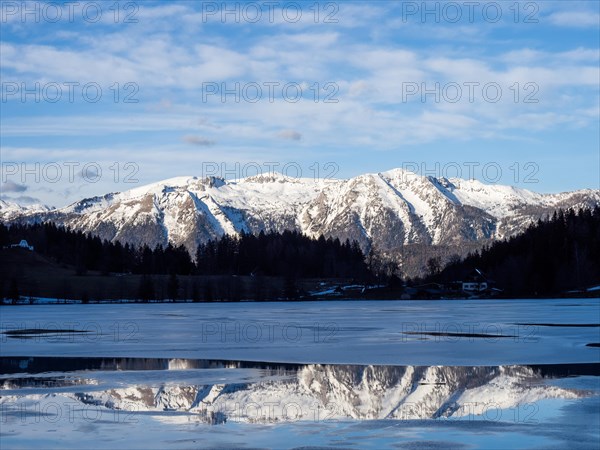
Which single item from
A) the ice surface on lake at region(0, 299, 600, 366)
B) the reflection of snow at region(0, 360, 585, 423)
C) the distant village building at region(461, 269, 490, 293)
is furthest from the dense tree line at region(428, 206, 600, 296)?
the reflection of snow at region(0, 360, 585, 423)

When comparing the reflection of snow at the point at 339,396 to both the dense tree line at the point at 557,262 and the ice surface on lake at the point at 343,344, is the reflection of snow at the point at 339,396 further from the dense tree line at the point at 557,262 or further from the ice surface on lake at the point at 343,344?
the dense tree line at the point at 557,262

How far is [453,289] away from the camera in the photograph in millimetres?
197750

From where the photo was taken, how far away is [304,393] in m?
24.8

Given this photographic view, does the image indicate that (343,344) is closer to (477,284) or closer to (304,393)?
(304,393)

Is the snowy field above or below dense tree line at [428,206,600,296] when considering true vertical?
below

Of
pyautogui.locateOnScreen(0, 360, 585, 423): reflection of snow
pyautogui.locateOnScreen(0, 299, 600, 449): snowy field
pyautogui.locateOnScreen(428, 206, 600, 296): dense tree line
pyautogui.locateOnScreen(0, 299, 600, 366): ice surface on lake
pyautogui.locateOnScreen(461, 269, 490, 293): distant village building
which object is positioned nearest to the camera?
pyautogui.locateOnScreen(0, 299, 600, 449): snowy field

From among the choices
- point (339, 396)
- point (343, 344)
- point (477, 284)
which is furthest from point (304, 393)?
point (477, 284)

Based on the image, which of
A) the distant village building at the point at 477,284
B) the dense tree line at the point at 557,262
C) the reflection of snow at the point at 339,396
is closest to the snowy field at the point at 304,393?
the reflection of snow at the point at 339,396

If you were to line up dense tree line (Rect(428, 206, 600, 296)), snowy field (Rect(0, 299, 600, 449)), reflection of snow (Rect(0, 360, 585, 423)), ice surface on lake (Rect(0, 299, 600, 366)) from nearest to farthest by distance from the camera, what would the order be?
snowy field (Rect(0, 299, 600, 449)) < reflection of snow (Rect(0, 360, 585, 423)) < ice surface on lake (Rect(0, 299, 600, 366)) < dense tree line (Rect(428, 206, 600, 296))

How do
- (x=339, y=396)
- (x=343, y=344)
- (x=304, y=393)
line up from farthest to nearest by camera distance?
(x=343, y=344) → (x=304, y=393) → (x=339, y=396)

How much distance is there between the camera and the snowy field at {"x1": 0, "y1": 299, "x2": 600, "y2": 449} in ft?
59.7

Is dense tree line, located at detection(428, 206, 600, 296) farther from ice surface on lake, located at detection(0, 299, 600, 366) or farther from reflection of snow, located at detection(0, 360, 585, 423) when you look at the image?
reflection of snow, located at detection(0, 360, 585, 423)

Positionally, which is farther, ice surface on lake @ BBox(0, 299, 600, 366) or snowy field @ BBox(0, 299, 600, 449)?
ice surface on lake @ BBox(0, 299, 600, 366)

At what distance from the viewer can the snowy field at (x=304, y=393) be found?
18188mm
